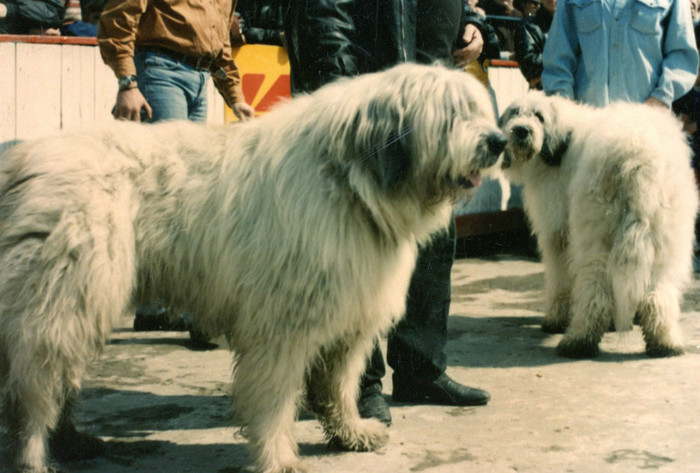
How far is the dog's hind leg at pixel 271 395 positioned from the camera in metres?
3.38

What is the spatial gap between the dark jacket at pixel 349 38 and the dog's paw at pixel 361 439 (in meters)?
1.62

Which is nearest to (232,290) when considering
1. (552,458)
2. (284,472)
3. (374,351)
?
(284,472)

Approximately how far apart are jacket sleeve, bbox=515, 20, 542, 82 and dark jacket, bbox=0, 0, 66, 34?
14.7ft

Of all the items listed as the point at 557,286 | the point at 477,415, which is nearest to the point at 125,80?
the point at 477,415

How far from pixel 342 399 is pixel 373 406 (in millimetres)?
394

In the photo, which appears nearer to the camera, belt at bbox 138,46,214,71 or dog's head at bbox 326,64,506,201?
dog's head at bbox 326,64,506,201

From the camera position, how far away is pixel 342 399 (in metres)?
3.84

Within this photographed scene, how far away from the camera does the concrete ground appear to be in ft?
12.0

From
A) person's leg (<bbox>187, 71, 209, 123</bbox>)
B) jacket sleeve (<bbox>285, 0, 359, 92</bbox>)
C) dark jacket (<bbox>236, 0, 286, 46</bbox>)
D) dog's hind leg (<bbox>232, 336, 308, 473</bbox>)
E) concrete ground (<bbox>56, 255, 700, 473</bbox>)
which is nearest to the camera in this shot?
dog's hind leg (<bbox>232, 336, 308, 473</bbox>)

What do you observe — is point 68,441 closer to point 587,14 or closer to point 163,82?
point 163,82

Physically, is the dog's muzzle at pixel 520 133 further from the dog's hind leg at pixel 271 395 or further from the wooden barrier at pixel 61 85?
the dog's hind leg at pixel 271 395

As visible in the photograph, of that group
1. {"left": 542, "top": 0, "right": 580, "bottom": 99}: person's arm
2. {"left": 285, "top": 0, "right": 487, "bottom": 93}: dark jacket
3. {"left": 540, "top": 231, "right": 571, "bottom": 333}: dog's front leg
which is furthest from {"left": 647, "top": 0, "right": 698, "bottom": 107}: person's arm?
{"left": 285, "top": 0, "right": 487, "bottom": 93}: dark jacket

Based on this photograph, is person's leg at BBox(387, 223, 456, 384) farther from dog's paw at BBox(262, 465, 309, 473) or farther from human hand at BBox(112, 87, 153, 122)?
human hand at BBox(112, 87, 153, 122)

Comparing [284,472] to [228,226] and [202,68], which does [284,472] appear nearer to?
[228,226]
